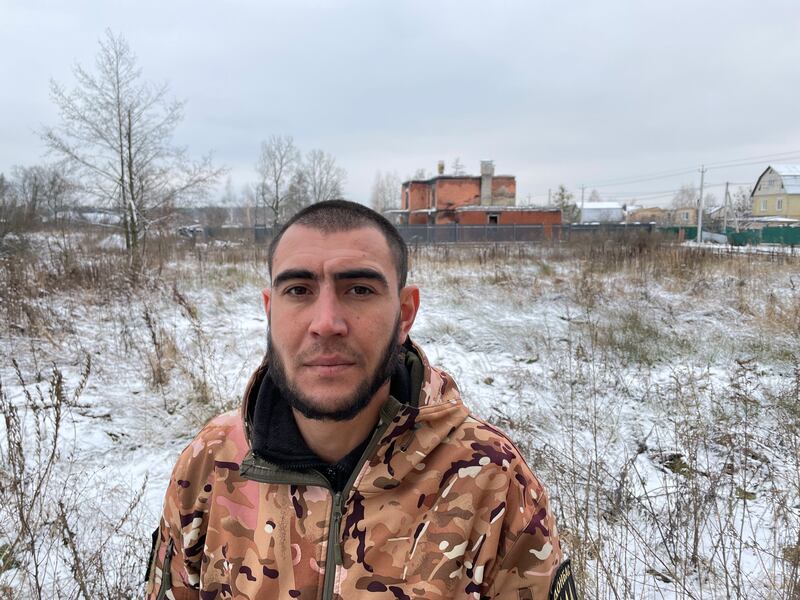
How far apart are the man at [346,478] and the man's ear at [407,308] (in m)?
Answer: 0.04

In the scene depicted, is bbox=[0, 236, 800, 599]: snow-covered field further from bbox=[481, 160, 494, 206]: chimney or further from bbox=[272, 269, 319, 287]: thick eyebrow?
bbox=[481, 160, 494, 206]: chimney

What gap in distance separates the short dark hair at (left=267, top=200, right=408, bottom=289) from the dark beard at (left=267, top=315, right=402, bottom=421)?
28cm

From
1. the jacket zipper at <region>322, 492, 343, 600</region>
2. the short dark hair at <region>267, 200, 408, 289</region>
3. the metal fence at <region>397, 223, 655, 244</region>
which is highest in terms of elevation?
the metal fence at <region>397, 223, 655, 244</region>

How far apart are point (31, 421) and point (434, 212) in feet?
139

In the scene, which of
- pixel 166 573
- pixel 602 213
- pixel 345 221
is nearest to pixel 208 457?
pixel 166 573

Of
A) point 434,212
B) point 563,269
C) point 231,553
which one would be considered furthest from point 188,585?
point 434,212

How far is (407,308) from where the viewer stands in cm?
169

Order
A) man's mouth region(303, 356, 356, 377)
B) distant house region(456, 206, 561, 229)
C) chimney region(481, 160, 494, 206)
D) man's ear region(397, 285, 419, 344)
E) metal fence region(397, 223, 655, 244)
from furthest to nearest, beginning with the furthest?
1. chimney region(481, 160, 494, 206)
2. distant house region(456, 206, 561, 229)
3. metal fence region(397, 223, 655, 244)
4. man's ear region(397, 285, 419, 344)
5. man's mouth region(303, 356, 356, 377)

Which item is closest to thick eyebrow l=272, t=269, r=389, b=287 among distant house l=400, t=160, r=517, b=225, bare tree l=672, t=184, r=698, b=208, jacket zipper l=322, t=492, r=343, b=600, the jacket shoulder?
the jacket shoulder

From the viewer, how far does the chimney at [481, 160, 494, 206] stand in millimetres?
44812

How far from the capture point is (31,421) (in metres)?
4.35

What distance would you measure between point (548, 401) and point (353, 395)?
4.73 meters

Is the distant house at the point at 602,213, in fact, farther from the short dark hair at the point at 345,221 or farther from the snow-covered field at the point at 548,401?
the short dark hair at the point at 345,221

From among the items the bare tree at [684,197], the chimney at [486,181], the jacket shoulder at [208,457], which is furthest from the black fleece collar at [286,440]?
the bare tree at [684,197]
